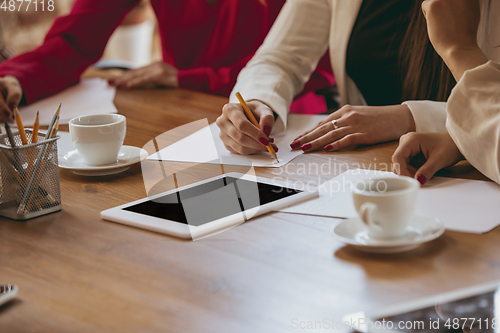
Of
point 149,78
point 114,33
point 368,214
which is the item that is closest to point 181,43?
point 149,78

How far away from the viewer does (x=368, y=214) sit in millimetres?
531

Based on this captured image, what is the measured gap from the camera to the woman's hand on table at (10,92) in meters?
1.33

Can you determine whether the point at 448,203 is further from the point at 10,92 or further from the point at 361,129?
the point at 10,92

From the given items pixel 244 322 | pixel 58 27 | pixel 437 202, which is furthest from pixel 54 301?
pixel 58 27

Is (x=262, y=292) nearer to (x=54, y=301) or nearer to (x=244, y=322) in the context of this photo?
(x=244, y=322)

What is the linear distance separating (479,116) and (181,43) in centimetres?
139

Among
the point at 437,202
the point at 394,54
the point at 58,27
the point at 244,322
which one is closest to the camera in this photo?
the point at 244,322

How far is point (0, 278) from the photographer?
53cm

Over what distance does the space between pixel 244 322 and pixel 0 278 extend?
29 cm

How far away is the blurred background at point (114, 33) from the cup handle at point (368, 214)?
352 cm

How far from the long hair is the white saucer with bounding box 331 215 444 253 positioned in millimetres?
684

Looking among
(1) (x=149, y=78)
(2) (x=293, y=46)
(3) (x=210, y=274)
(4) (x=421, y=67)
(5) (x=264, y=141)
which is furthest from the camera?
(1) (x=149, y=78)

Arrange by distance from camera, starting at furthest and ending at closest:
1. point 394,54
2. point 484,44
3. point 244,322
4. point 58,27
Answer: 1. point 58,27
2. point 394,54
3. point 484,44
4. point 244,322

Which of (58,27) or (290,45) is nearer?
(290,45)
